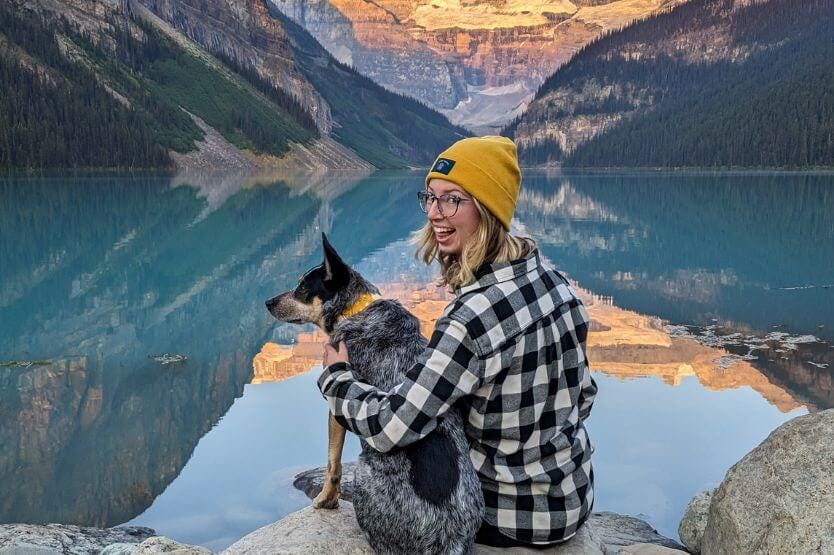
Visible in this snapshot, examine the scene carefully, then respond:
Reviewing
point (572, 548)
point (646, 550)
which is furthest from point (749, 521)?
point (572, 548)

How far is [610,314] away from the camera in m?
18.7

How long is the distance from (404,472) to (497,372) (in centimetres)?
66

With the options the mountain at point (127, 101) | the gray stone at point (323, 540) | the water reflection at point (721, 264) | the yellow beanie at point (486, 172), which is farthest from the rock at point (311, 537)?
the mountain at point (127, 101)

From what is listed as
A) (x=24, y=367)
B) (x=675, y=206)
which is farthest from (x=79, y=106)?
(x=24, y=367)

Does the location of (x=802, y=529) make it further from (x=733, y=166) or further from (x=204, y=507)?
(x=733, y=166)

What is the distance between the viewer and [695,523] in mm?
6711

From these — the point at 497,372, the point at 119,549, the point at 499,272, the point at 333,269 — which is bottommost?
the point at 119,549

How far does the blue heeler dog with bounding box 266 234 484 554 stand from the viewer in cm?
334

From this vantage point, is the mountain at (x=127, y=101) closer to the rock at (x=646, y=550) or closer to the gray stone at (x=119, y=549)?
the gray stone at (x=119, y=549)

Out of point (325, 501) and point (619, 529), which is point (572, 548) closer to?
point (325, 501)

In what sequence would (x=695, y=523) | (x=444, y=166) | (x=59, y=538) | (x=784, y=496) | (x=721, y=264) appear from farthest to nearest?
(x=721, y=264) → (x=695, y=523) → (x=59, y=538) → (x=784, y=496) → (x=444, y=166)

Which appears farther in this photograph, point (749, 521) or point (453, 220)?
point (749, 521)

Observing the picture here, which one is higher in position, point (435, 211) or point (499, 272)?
point (435, 211)

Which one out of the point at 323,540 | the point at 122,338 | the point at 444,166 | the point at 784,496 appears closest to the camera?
the point at 444,166
